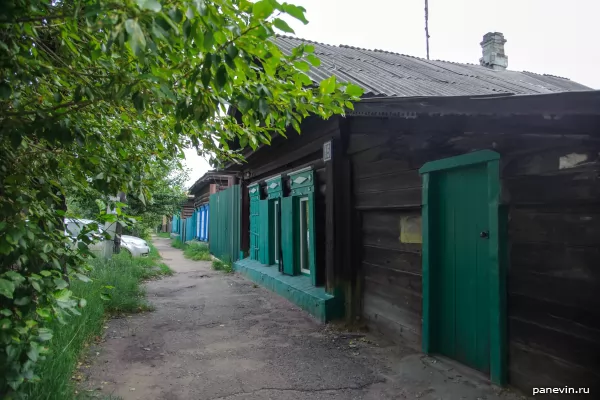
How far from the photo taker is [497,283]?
3.20m

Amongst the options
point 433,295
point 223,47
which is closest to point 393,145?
point 433,295

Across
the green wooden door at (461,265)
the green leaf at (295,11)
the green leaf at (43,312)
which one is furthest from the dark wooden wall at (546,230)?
the green leaf at (43,312)

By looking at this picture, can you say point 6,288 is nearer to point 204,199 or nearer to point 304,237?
point 304,237

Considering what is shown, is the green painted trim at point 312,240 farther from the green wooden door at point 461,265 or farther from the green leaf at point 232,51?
the green leaf at point 232,51

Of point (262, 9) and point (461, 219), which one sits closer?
point (262, 9)

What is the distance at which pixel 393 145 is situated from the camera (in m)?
4.31

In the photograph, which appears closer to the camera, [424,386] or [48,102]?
[48,102]

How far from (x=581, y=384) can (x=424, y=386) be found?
1105mm

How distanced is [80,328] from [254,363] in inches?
65.8

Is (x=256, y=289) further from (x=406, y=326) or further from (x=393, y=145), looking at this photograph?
(x=393, y=145)

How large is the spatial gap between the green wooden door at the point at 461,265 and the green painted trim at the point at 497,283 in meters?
0.11

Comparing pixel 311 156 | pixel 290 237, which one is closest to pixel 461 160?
pixel 311 156

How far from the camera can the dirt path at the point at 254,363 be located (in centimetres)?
335

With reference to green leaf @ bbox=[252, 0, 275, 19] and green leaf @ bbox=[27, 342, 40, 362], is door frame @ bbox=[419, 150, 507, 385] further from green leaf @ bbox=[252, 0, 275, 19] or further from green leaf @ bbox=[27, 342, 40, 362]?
green leaf @ bbox=[27, 342, 40, 362]
